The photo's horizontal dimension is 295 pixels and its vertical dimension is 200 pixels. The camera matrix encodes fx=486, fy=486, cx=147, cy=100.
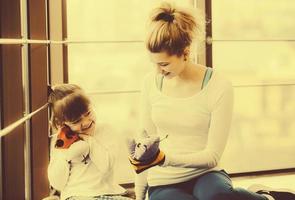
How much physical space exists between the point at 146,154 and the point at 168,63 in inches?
13.0

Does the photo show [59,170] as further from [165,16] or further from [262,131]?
[262,131]

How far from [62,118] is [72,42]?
132cm

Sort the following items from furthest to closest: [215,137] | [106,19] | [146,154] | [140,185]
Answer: [106,19] → [140,185] → [215,137] → [146,154]

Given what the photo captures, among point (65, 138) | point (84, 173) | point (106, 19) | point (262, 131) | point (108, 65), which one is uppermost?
point (106, 19)

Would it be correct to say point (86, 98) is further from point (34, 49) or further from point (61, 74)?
point (61, 74)

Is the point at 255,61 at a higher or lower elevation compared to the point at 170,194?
higher

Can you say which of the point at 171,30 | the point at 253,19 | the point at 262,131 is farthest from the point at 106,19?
the point at 171,30

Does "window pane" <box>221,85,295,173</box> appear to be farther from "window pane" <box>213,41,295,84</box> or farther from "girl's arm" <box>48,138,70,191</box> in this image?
"girl's arm" <box>48,138,70,191</box>

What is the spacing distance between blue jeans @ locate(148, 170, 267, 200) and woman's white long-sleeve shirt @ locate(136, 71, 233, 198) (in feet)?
0.09

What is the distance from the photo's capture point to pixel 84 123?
1.74m

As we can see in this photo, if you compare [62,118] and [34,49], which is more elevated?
[34,49]

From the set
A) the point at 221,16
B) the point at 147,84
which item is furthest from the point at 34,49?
the point at 221,16

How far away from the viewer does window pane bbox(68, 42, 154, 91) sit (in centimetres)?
301

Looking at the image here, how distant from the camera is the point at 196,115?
67.0 inches
